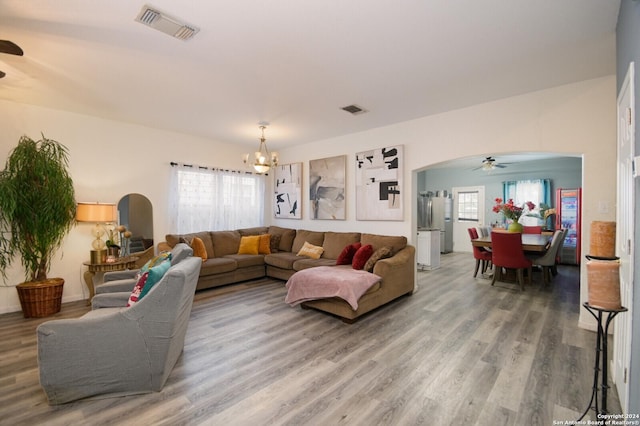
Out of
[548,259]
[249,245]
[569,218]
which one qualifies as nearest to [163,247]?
[249,245]

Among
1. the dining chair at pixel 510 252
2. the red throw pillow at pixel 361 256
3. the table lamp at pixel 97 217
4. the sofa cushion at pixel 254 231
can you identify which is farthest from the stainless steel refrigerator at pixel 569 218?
the table lamp at pixel 97 217

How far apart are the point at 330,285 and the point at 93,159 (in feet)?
13.3

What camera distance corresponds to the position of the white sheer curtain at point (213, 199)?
5.20 m

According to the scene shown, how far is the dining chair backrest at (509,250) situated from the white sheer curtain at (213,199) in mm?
4766

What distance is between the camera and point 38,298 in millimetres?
3447

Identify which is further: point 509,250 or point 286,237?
point 286,237

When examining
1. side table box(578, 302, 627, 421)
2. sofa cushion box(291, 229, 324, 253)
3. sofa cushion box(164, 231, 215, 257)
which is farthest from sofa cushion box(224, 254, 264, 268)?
side table box(578, 302, 627, 421)

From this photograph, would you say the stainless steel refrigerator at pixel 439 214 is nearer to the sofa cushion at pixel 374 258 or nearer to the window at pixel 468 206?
the window at pixel 468 206

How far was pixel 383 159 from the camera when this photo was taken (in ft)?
15.8

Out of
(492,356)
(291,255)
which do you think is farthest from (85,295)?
(492,356)

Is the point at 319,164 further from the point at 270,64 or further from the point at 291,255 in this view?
the point at 270,64

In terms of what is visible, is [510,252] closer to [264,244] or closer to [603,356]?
[603,356]

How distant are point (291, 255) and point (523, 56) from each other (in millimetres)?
4302

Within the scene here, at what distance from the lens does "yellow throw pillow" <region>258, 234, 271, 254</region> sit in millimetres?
5625
